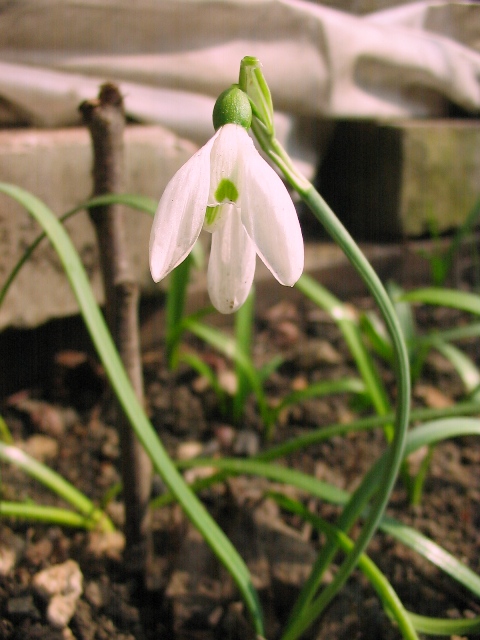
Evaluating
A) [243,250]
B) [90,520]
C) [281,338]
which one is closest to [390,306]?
[243,250]

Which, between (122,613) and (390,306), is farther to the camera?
(122,613)

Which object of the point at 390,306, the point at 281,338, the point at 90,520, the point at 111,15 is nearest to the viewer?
the point at 390,306

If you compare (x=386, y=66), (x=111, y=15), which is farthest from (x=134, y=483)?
(x=386, y=66)

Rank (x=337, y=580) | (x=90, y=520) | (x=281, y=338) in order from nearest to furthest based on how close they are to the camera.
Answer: (x=337, y=580), (x=90, y=520), (x=281, y=338)

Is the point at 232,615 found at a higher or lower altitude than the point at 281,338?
lower

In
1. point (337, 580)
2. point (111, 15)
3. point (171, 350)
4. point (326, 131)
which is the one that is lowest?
point (337, 580)

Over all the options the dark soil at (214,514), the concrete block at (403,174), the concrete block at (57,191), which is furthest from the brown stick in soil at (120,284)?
the concrete block at (403,174)

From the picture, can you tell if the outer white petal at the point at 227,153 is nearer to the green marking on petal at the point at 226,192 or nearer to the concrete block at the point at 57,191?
the green marking on petal at the point at 226,192

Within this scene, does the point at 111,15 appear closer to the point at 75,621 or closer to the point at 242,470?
the point at 242,470
